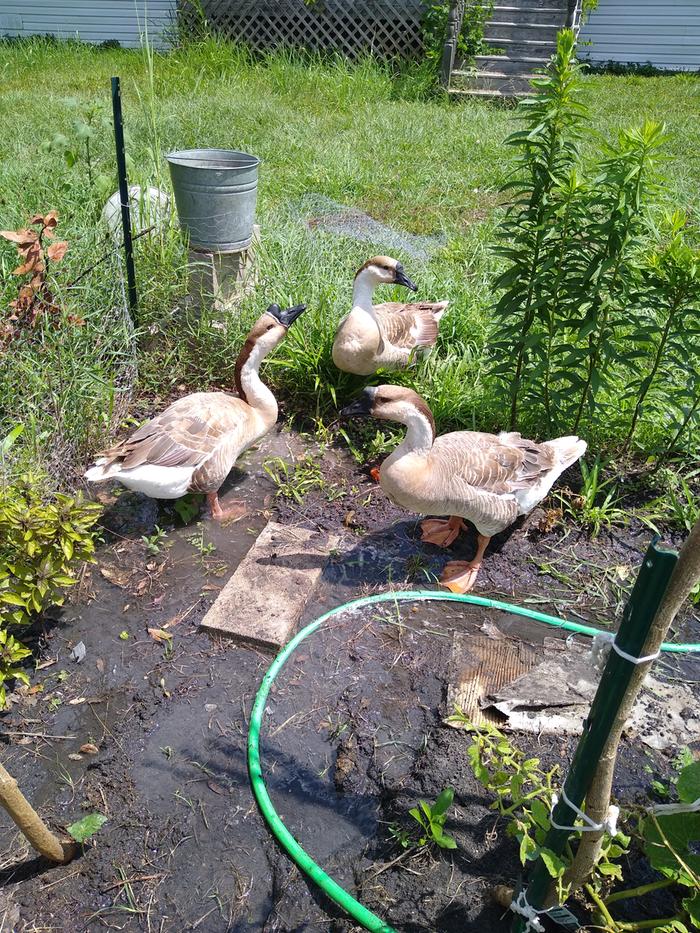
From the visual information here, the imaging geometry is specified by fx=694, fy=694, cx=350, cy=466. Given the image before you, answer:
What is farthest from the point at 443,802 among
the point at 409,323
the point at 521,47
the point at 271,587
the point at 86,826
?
the point at 521,47

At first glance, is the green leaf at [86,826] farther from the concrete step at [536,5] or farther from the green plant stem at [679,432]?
the concrete step at [536,5]

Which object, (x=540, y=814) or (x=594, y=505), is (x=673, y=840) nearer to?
(x=540, y=814)

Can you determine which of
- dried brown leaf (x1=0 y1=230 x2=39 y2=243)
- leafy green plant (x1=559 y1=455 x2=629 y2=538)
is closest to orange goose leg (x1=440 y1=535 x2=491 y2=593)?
leafy green plant (x1=559 y1=455 x2=629 y2=538)

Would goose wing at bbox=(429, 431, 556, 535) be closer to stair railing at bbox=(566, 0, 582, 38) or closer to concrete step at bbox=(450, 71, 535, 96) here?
concrete step at bbox=(450, 71, 535, 96)

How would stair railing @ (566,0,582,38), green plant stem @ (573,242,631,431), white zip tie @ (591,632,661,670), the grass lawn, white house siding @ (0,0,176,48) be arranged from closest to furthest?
white zip tie @ (591,632,661,670), green plant stem @ (573,242,631,431), the grass lawn, stair railing @ (566,0,582,38), white house siding @ (0,0,176,48)

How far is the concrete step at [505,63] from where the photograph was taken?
12.4 meters

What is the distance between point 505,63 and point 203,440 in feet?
39.1

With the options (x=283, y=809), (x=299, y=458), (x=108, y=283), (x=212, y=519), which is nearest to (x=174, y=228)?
(x=108, y=283)

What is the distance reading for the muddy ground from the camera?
2277 mm

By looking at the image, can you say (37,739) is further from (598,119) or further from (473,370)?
(598,119)

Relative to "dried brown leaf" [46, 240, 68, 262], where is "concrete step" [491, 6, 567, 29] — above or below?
above

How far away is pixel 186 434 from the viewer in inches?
145

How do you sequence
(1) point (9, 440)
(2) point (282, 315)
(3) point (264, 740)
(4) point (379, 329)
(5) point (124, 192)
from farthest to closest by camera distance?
(4) point (379, 329) < (5) point (124, 192) < (2) point (282, 315) < (1) point (9, 440) < (3) point (264, 740)

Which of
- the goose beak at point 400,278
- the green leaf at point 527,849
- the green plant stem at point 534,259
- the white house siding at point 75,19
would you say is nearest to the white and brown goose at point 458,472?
the green plant stem at point 534,259
